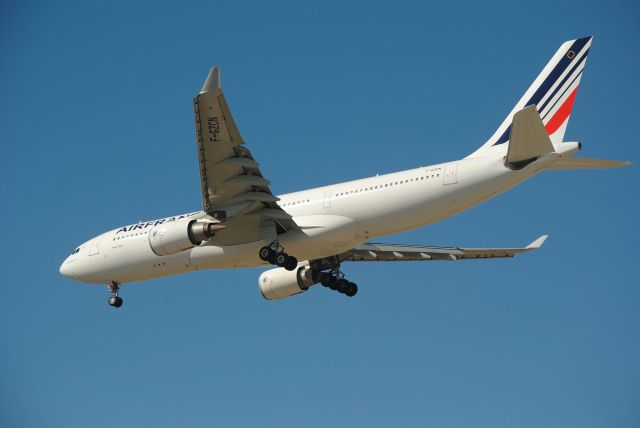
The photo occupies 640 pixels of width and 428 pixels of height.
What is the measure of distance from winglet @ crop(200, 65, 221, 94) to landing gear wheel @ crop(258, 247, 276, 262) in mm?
6085

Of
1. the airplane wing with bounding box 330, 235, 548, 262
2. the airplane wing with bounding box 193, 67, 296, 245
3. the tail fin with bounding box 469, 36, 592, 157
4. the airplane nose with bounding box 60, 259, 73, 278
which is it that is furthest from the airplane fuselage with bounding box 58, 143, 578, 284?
the airplane wing with bounding box 330, 235, 548, 262

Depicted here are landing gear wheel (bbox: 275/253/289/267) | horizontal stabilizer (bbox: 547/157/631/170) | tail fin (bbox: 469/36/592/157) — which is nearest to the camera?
horizontal stabilizer (bbox: 547/157/631/170)

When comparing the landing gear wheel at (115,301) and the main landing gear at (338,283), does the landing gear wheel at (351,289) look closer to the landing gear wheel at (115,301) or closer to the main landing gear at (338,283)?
the main landing gear at (338,283)

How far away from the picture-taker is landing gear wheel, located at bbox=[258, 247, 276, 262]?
91.1 feet

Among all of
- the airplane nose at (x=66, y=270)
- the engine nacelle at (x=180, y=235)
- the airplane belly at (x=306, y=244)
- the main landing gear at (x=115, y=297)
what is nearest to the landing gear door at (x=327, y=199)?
the airplane belly at (x=306, y=244)

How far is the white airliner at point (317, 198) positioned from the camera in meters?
24.8

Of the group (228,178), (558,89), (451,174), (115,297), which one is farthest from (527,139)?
(115,297)

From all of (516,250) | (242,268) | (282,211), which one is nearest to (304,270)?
(242,268)

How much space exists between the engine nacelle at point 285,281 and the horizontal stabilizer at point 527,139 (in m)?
9.50

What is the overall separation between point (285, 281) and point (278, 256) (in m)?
4.72

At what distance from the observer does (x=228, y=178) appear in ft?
85.3

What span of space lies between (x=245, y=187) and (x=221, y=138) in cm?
226

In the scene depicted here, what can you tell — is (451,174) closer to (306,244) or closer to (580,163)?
(580,163)

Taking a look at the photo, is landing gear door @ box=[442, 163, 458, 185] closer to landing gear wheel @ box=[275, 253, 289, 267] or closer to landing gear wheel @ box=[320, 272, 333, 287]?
landing gear wheel @ box=[275, 253, 289, 267]
